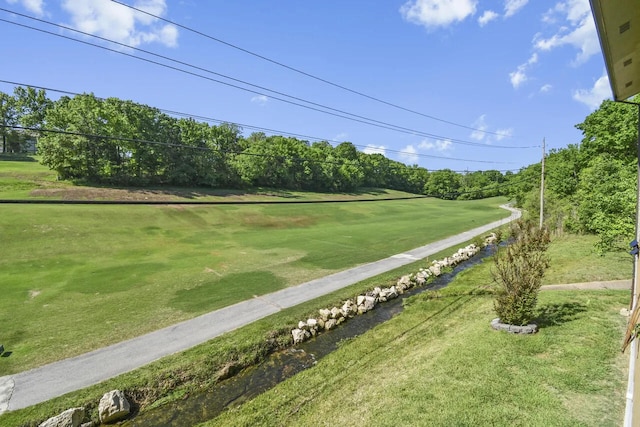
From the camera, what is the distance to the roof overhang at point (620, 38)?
150 inches

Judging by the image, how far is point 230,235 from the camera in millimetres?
35219

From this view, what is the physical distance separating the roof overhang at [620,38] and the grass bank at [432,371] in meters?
6.05

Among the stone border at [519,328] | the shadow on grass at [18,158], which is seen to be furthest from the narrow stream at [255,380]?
the shadow on grass at [18,158]

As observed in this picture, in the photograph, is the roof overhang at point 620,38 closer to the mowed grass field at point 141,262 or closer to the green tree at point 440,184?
the mowed grass field at point 141,262

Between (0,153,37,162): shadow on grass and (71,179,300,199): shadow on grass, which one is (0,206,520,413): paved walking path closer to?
(71,179,300,199): shadow on grass

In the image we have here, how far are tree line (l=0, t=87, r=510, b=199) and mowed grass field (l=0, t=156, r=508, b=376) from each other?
830 centimetres

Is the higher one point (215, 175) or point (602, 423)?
point (215, 175)

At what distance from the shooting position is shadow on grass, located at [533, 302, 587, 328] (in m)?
10.2

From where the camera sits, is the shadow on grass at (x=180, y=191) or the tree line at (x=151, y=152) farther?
the shadow on grass at (x=180, y=191)

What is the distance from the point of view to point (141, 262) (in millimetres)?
24000

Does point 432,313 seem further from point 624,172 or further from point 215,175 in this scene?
point 215,175

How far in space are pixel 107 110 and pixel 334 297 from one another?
149ft

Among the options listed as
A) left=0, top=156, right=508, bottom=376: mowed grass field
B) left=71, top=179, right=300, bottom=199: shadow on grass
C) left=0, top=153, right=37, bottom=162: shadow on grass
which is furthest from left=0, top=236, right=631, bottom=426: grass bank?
left=0, top=153, right=37, bottom=162: shadow on grass

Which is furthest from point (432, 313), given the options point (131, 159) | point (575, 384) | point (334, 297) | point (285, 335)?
point (131, 159)
